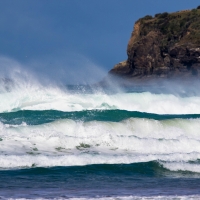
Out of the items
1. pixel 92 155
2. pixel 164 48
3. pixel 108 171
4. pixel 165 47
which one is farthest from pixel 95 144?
pixel 164 48

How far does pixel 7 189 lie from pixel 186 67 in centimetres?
7811

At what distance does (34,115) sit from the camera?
24.6m

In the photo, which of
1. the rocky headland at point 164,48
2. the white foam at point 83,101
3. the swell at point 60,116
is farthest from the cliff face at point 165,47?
the swell at point 60,116

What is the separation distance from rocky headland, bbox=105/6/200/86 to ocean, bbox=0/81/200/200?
59.2 m

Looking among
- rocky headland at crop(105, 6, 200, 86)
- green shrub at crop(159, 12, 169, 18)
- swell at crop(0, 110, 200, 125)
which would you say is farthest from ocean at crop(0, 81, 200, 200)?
green shrub at crop(159, 12, 169, 18)

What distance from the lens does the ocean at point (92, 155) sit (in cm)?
1070

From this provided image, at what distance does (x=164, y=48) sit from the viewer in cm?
9119

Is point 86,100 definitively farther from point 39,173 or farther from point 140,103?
point 39,173

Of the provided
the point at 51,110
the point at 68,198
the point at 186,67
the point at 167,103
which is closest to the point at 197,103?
the point at 167,103

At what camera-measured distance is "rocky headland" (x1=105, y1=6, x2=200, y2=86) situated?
86312 mm

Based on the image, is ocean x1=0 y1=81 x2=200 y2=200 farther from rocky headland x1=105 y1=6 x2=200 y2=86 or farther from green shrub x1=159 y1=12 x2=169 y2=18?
green shrub x1=159 y1=12 x2=169 y2=18

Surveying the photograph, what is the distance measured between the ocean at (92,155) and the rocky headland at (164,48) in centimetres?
5923

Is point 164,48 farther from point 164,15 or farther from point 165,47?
point 164,15

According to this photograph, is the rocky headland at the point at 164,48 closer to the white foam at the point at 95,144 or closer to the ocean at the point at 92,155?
the ocean at the point at 92,155
